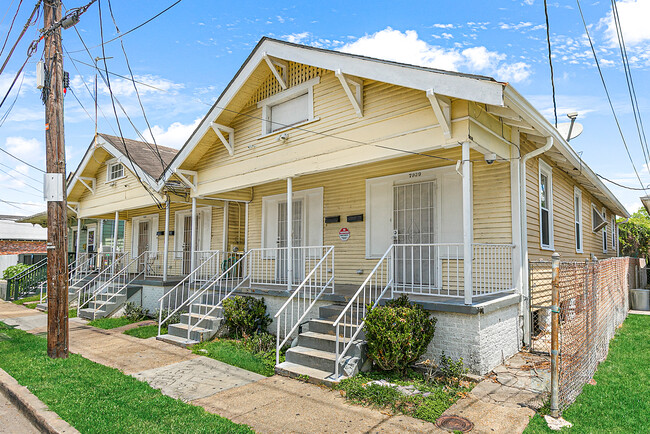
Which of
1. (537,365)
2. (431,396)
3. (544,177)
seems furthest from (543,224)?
(431,396)

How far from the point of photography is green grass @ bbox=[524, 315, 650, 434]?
14.5 feet

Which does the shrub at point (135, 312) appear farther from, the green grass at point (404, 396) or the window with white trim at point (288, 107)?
the green grass at point (404, 396)

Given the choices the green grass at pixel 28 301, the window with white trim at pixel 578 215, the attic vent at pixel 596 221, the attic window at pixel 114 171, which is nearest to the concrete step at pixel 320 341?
the window with white trim at pixel 578 215

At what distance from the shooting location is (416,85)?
6.64 metres

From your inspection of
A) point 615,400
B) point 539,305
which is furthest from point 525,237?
point 615,400

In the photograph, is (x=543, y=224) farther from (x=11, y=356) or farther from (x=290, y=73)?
(x=11, y=356)

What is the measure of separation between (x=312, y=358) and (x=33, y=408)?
3469 millimetres

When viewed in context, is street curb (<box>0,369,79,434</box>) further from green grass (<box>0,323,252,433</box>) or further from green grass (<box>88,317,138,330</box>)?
green grass (<box>88,317,138,330</box>)

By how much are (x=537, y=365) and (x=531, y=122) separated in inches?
148

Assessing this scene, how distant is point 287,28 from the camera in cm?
1080

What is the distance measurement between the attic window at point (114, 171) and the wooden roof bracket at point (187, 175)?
5830mm

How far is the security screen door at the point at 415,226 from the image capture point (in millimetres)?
8703

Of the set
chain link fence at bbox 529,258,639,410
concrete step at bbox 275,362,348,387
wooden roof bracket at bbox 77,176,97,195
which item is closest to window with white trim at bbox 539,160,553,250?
chain link fence at bbox 529,258,639,410

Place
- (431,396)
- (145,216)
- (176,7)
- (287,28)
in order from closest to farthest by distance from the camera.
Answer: (431,396)
(176,7)
(287,28)
(145,216)
